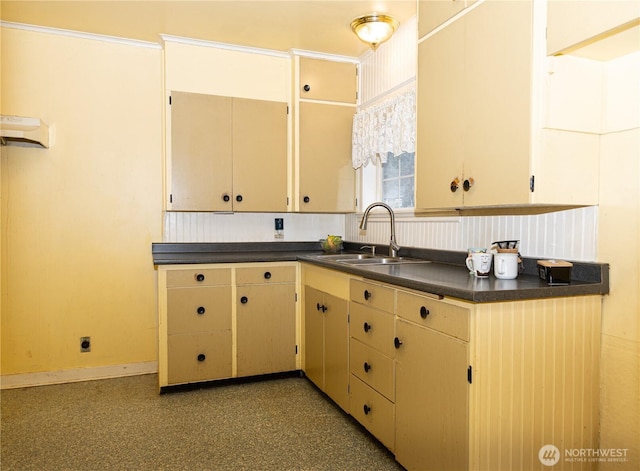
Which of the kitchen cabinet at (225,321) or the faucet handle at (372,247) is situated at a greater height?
the faucet handle at (372,247)

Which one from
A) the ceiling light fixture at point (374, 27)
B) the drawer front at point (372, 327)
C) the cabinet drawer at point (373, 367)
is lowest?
the cabinet drawer at point (373, 367)

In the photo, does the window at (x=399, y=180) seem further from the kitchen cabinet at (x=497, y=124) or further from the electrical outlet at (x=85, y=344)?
the electrical outlet at (x=85, y=344)

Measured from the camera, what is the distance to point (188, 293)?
9.91 feet

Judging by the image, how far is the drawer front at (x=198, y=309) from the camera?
9.84 ft

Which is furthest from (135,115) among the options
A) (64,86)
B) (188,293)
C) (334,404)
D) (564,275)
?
(564,275)

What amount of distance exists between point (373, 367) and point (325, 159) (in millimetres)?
1841

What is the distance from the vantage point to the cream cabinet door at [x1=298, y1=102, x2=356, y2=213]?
353 cm

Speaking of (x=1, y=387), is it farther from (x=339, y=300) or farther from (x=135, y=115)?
(x=339, y=300)

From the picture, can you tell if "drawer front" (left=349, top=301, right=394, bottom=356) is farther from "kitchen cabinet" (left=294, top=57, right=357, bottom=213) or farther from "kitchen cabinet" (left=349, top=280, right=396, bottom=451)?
"kitchen cabinet" (left=294, top=57, right=357, bottom=213)

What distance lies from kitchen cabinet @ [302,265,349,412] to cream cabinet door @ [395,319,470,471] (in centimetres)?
59

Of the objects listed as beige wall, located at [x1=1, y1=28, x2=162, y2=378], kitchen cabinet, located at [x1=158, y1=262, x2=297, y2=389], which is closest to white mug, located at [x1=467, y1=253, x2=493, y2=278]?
kitchen cabinet, located at [x1=158, y1=262, x2=297, y2=389]

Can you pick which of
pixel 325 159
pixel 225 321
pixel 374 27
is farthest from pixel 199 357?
pixel 374 27

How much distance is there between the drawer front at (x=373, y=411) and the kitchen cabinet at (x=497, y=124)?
0.99m

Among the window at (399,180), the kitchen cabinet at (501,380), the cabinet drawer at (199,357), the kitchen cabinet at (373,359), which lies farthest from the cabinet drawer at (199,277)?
the kitchen cabinet at (501,380)
